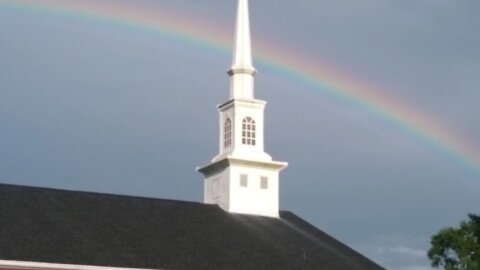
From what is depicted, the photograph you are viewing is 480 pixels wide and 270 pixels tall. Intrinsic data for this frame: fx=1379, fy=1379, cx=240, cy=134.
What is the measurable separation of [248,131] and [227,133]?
148 cm

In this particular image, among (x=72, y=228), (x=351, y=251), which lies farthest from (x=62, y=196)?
(x=351, y=251)

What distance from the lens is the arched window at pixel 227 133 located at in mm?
83500

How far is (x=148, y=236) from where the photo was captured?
236 ft

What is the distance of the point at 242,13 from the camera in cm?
8519

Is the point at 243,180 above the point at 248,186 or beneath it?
above

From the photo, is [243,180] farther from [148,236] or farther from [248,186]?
[148,236]

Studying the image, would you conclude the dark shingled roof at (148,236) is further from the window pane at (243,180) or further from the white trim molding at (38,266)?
the window pane at (243,180)

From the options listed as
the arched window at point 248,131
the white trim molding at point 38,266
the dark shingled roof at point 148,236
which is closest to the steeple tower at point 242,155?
the arched window at point 248,131

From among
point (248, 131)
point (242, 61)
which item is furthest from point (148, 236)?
point (242, 61)

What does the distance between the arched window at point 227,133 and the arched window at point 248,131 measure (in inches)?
35.8

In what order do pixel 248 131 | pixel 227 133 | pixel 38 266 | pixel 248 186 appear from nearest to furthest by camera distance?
1. pixel 38 266
2. pixel 248 186
3. pixel 248 131
4. pixel 227 133

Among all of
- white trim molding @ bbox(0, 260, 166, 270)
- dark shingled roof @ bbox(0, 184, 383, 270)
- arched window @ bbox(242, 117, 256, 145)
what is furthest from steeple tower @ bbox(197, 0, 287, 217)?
white trim molding @ bbox(0, 260, 166, 270)

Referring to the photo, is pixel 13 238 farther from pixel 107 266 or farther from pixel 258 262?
pixel 258 262

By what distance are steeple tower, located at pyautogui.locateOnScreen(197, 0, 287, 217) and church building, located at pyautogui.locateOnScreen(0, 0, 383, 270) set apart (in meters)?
0.06
